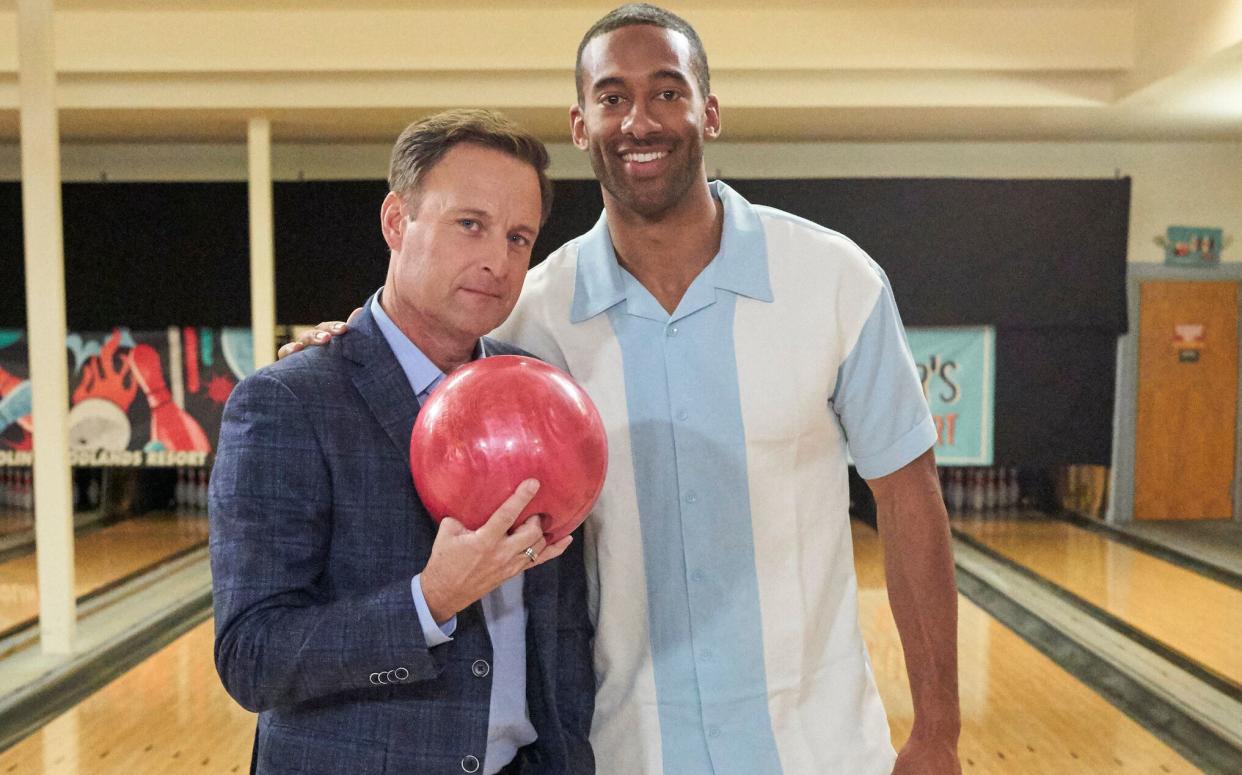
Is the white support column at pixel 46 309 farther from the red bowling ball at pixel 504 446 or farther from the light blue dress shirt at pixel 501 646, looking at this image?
the red bowling ball at pixel 504 446

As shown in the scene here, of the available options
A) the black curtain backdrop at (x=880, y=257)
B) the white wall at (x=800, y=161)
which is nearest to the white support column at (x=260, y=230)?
the black curtain backdrop at (x=880, y=257)

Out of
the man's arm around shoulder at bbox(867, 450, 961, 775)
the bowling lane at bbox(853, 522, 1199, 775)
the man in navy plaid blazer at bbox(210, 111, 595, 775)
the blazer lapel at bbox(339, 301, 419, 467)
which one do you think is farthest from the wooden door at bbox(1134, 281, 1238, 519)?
the blazer lapel at bbox(339, 301, 419, 467)

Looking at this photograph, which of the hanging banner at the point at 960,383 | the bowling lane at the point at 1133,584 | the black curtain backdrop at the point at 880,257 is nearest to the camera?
the bowling lane at the point at 1133,584

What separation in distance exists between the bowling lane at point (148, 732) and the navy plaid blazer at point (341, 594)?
1910mm

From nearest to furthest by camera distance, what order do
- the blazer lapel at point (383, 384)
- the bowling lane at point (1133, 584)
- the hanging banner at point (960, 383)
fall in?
the blazer lapel at point (383, 384), the bowling lane at point (1133, 584), the hanging banner at point (960, 383)

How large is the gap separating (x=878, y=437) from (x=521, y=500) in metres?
0.40

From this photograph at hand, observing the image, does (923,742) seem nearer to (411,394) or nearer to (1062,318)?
(411,394)

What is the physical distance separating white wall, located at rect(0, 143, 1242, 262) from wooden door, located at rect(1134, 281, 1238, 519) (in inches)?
23.9

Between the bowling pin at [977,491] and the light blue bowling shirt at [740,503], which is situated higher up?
the light blue bowling shirt at [740,503]

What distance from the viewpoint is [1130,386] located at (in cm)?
593

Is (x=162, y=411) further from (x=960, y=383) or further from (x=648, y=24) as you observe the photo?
(x=648, y=24)

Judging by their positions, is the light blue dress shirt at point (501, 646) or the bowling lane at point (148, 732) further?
the bowling lane at point (148, 732)

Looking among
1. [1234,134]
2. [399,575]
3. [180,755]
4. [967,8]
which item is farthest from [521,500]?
[1234,134]

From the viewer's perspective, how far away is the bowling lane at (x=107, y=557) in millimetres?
4262
